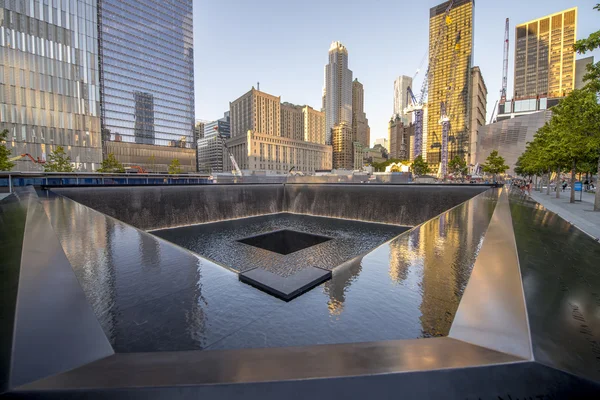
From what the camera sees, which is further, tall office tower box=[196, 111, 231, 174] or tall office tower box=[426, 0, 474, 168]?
tall office tower box=[196, 111, 231, 174]

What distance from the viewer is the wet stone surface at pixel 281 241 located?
6918 millimetres

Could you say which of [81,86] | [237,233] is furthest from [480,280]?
[81,86]

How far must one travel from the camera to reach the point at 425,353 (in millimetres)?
1358

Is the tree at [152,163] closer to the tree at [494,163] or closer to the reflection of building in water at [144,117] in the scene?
the reflection of building in water at [144,117]

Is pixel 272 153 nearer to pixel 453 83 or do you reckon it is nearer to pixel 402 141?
pixel 453 83

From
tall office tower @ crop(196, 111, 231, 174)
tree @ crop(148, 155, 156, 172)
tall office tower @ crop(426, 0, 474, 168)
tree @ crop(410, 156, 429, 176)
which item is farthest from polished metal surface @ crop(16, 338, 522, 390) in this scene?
tall office tower @ crop(196, 111, 231, 174)

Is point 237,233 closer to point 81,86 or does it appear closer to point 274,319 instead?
point 274,319

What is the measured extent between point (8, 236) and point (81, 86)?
5679cm

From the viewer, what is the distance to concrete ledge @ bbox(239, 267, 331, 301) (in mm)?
2525

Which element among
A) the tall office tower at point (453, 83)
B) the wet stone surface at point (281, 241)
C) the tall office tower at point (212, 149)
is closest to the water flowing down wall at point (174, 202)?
the wet stone surface at point (281, 241)

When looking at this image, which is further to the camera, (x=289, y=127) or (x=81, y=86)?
(x=289, y=127)

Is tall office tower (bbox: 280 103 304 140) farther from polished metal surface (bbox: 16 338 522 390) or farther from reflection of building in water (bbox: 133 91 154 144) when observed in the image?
polished metal surface (bbox: 16 338 522 390)

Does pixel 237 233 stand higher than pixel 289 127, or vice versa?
pixel 289 127

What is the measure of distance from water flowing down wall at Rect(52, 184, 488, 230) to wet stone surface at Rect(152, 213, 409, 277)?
0.84m
